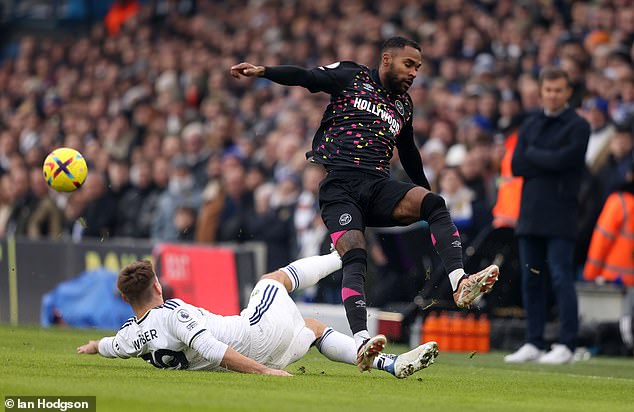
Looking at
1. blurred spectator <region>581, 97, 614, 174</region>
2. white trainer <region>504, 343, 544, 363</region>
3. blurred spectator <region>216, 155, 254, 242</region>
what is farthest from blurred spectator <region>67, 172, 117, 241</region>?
white trainer <region>504, 343, 544, 363</region>

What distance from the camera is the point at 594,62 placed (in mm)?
Answer: 16781

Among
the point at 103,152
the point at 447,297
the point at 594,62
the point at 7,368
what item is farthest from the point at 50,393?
the point at 103,152

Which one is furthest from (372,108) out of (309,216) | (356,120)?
(309,216)

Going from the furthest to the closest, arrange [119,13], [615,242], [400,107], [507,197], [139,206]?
[119,13] → [139,206] → [507,197] → [615,242] → [400,107]

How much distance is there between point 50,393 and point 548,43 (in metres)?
11.6

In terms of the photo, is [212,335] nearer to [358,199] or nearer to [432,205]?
[358,199]

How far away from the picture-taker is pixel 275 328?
893cm

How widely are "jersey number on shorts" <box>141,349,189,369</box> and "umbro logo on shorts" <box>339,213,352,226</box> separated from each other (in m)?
1.43

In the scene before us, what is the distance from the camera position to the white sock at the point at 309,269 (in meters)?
9.38

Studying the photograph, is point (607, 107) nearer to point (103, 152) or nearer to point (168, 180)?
point (168, 180)

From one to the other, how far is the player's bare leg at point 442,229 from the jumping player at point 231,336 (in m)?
0.51

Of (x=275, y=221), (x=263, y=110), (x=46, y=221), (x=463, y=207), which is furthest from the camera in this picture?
(x=263, y=110)

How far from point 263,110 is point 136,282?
545 inches

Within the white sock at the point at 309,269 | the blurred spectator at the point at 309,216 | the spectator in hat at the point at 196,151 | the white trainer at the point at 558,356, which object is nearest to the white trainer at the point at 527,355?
the white trainer at the point at 558,356
